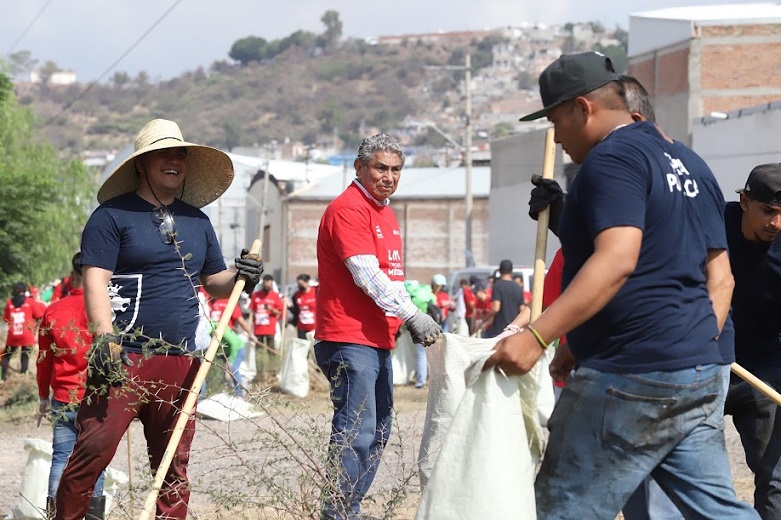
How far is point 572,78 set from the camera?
3.63 meters

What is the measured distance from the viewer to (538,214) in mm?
4551

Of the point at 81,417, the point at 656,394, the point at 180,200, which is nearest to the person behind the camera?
the point at 656,394

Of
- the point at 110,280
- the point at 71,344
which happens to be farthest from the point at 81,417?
the point at 71,344

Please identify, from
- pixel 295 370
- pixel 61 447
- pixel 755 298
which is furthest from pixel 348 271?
pixel 295 370

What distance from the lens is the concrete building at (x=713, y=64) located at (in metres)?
36.8

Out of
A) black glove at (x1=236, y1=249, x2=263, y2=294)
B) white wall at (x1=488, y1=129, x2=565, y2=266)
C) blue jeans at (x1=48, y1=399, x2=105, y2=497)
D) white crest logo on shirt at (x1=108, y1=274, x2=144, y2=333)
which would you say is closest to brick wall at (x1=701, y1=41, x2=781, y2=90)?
white wall at (x1=488, y1=129, x2=565, y2=266)

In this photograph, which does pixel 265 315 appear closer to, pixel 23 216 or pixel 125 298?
pixel 23 216

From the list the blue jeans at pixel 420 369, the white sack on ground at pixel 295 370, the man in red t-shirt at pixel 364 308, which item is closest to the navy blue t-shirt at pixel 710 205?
the man in red t-shirt at pixel 364 308

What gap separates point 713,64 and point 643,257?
35.2m

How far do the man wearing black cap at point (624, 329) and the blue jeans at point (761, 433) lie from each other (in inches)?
54.1

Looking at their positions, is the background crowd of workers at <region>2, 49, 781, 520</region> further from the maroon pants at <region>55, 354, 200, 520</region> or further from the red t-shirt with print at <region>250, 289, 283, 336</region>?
the red t-shirt with print at <region>250, 289, 283, 336</region>

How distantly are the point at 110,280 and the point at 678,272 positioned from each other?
8.54ft

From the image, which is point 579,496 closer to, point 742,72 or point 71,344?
point 71,344

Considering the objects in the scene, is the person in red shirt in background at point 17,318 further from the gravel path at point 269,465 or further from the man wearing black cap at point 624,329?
the man wearing black cap at point 624,329
